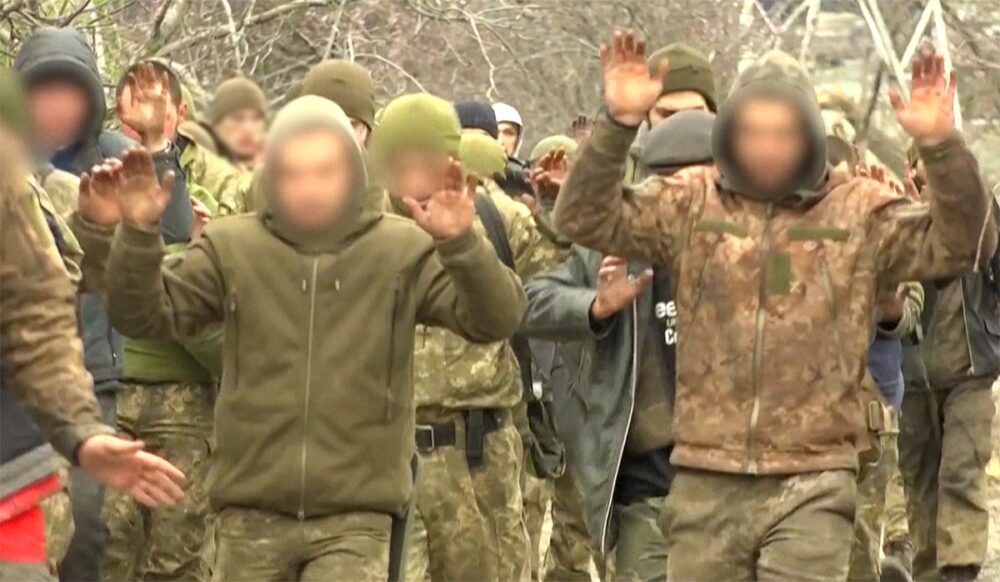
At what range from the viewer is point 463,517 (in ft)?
25.9

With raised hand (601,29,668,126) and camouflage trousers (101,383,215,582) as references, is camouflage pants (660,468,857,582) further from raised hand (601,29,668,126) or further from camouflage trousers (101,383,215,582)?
camouflage trousers (101,383,215,582)

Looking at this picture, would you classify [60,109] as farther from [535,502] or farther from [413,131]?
[535,502]

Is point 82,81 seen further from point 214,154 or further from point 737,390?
point 214,154

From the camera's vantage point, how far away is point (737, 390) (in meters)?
6.44

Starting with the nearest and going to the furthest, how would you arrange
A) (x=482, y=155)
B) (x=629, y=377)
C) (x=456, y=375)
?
(x=629, y=377), (x=456, y=375), (x=482, y=155)

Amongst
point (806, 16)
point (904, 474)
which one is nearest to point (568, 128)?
point (806, 16)

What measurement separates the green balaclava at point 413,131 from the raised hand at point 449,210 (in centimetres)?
63

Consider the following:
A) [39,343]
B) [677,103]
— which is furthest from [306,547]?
[677,103]

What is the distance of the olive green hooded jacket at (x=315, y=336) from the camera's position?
6.23 metres

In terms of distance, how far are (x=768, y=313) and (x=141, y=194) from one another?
6.01 ft

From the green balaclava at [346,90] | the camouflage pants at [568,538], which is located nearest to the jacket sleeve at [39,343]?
the green balaclava at [346,90]

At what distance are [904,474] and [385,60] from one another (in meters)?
4.87

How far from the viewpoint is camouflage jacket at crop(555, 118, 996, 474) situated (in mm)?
6418

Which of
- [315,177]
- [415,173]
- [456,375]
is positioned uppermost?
[315,177]
